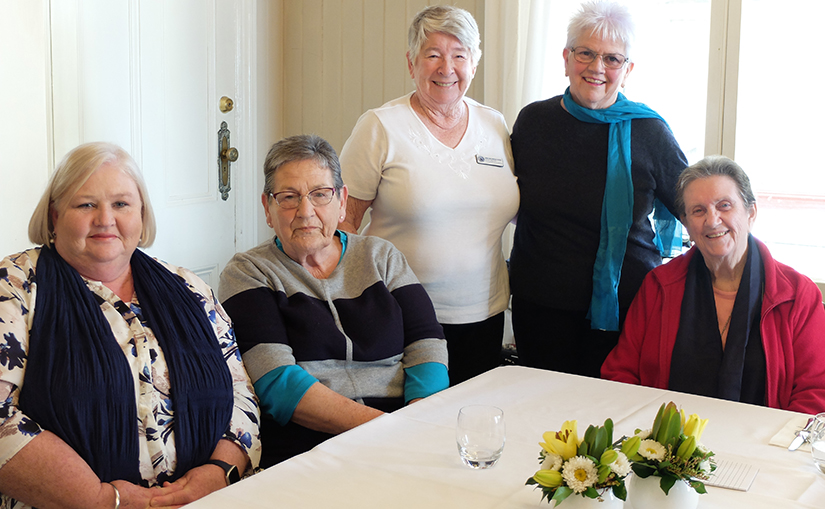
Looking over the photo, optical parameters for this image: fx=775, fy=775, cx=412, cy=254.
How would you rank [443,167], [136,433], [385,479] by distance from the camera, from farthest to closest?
[443,167]
[136,433]
[385,479]

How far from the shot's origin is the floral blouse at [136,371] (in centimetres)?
141

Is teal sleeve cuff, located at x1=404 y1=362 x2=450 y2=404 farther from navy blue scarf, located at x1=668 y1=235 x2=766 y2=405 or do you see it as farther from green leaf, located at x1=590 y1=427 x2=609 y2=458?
green leaf, located at x1=590 y1=427 x2=609 y2=458

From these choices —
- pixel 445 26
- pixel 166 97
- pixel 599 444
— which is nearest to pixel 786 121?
pixel 445 26

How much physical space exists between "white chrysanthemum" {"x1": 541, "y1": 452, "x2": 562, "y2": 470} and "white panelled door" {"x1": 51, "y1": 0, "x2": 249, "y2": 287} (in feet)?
7.36

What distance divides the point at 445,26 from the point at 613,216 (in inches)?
29.6

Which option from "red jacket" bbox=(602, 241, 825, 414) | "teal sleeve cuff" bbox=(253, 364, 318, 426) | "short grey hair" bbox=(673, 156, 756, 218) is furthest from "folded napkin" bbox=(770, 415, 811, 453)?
"teal sleeve cuff" bbox=(253, 364, 318, 426)

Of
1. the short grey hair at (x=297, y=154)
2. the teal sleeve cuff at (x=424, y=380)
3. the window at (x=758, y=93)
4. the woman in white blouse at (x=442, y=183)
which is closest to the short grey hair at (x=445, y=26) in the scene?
the woman in white blouse at (x=442, y=183)

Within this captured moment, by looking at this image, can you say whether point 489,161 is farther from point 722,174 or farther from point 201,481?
point 201,481

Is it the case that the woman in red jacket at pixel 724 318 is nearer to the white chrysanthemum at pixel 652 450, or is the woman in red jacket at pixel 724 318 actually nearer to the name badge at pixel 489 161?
the name badge at pixel 489 161

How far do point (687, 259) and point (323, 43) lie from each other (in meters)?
2.30

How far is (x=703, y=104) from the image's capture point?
3.04 metres

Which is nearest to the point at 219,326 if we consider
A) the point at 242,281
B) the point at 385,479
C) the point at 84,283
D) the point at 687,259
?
the point at 242,281

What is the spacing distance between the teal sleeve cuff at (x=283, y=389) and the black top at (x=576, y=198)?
948 millimetres

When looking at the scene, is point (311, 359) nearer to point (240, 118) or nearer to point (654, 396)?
point (654, 396)
